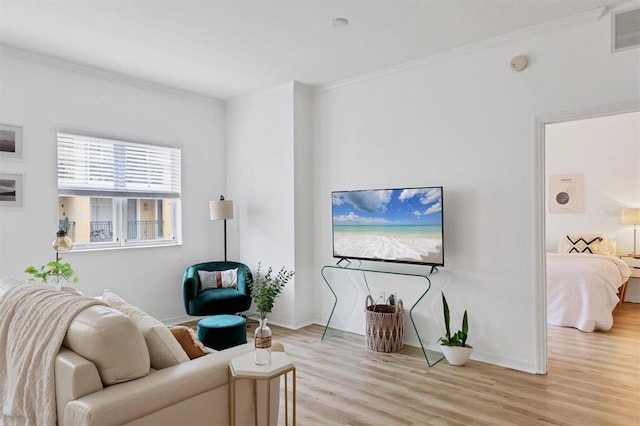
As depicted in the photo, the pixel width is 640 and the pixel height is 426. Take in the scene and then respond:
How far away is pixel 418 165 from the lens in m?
4.02

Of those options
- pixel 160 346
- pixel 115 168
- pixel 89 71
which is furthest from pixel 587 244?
pixel 89 71

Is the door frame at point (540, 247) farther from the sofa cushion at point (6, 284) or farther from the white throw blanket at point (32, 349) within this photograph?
the sofa cushion at point (6, 284)

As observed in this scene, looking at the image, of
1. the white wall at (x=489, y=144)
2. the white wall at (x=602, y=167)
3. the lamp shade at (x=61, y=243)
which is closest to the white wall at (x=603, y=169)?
the white wall at (x=602, y=167)

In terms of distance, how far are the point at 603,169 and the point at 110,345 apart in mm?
7253

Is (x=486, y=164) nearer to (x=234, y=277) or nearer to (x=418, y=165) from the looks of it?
(x=418, y=165)

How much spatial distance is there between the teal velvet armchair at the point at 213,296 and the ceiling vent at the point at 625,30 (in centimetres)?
381

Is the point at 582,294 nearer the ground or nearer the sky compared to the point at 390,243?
nearer the ground

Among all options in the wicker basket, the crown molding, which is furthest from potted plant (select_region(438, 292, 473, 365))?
the crown molding

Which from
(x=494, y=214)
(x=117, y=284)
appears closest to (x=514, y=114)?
(x=494, y=214)

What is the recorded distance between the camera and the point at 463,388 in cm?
304

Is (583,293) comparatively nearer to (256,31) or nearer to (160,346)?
(256,31)

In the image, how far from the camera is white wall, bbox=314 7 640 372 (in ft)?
10.4

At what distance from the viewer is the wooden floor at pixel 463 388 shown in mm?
2613

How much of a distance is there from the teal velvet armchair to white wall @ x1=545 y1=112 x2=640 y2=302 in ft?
17.5
